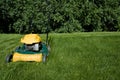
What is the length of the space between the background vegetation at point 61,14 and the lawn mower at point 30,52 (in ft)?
66.2

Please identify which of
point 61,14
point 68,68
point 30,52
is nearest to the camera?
point 68,68

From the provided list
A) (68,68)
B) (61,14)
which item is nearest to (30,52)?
(68,68)

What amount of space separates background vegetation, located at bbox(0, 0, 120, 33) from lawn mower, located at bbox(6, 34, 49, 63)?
20175 mm

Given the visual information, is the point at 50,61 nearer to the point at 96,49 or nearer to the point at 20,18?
the point at 96,49

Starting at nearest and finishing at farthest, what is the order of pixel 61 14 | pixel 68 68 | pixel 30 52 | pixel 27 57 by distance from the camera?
pixel 68 68
pixel 27 57
pixel 30 52
pixel 61 14

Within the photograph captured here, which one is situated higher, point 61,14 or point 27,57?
point 61,14

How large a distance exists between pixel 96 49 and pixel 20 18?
73.8 feet

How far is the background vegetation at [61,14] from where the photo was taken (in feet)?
109

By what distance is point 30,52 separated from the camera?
11664 mm

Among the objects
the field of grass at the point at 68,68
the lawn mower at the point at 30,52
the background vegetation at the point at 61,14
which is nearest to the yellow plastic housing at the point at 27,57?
the lawn mower at the point at 30,52

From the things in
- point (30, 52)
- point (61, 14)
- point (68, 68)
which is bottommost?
point (68, 68)

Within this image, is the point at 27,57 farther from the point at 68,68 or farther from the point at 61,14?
the point at 61,14

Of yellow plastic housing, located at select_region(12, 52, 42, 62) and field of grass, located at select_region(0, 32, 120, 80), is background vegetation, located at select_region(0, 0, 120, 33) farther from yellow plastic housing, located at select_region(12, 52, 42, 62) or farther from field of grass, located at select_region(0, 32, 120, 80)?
yellow plastic housing, located at select_region(12, 52, 42, 62)

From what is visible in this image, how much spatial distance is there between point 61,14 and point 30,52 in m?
22.7
